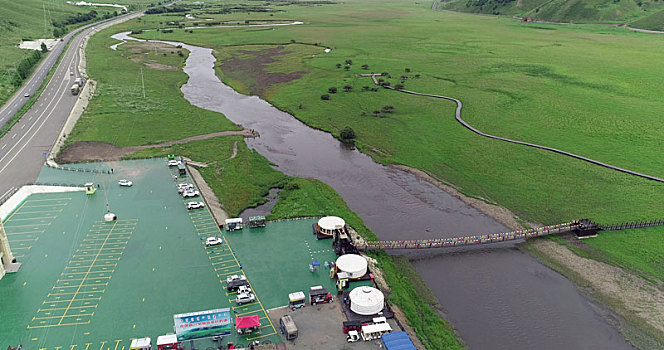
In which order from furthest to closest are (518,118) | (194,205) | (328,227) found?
(518,118), (194,205), (328,227)

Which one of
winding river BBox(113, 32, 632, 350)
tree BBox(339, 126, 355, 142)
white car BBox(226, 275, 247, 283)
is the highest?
tree BBox(339, 126, 355, 142)

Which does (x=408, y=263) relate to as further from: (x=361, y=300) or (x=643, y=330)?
(x=643, y=330)

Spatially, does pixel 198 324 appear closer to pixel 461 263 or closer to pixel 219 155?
pixel 461 263

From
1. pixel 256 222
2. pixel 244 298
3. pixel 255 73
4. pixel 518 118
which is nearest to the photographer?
pixel 244 298

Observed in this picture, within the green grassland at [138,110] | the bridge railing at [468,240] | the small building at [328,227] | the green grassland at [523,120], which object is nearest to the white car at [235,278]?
the small building at [328,227]

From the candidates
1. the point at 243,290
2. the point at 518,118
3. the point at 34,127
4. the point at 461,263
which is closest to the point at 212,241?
the point at 243,290

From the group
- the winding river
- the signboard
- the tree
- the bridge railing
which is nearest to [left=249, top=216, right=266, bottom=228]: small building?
the bridge railing

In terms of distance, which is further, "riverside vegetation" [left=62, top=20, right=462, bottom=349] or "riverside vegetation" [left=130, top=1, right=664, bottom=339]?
"riverside vegetation" [left=130, top=1, right=664, bottom=339]

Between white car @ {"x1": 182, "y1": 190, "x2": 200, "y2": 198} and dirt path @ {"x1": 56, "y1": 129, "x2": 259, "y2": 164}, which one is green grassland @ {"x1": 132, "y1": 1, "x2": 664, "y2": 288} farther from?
dirt path @ {"x1": 56, "y1": 129, "x2": 259, "y2": 164}
